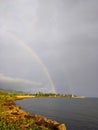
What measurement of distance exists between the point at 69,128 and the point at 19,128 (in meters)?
16.0

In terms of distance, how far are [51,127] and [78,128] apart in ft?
31.4

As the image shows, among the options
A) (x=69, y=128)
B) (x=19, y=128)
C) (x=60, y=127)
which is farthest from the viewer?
(x=69, y=128)

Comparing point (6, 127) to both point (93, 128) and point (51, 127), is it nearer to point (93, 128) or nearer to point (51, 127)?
point (51, 127)

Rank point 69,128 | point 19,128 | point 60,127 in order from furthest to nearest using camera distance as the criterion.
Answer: point 69,128, point 60,127, point 19,128

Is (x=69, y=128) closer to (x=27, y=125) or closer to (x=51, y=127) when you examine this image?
(x=51, y=127)

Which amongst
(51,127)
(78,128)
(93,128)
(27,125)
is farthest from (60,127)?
(93,128)

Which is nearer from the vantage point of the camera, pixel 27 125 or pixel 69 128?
pixel 27 125

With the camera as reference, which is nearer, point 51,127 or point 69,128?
point 51,127

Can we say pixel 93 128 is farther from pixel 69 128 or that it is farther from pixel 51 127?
pixel 51 127

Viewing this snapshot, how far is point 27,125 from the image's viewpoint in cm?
4412

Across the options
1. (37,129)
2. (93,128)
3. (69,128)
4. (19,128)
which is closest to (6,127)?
(19,128)

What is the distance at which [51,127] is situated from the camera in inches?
1821

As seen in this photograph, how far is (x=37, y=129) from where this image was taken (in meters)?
42.5

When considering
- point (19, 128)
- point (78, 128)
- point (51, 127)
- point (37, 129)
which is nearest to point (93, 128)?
point (78, 128)
